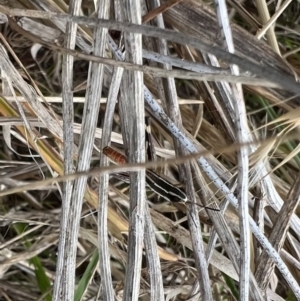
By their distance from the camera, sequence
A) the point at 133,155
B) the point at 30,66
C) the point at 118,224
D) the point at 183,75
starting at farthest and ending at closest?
1. the point at 30,66
2. the point at 118,224
3. the point at 133,155
4. the point at 183,75

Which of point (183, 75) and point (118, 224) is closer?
point (183, 75)

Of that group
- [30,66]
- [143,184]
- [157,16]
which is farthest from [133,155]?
[30,66]

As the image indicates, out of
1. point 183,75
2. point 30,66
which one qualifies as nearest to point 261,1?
point 183,75

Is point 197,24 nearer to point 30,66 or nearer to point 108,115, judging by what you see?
point 108,115

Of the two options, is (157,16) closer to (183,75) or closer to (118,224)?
(183,75)

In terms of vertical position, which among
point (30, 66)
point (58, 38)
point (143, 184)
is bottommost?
point (143, 184)

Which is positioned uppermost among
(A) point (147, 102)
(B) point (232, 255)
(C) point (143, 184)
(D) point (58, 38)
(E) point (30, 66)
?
(E) point (30, 66)

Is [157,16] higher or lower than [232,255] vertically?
higher

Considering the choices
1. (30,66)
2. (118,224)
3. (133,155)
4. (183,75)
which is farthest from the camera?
(30,66)

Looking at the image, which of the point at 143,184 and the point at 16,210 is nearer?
the point at 143,184
